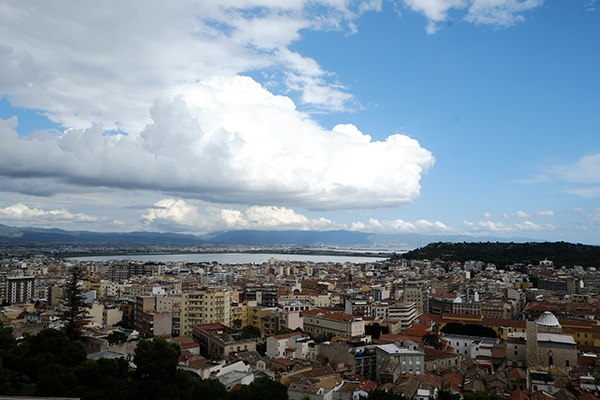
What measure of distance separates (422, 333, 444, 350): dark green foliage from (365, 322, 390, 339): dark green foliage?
2791 millimetres

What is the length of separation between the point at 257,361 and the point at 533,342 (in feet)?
40.6

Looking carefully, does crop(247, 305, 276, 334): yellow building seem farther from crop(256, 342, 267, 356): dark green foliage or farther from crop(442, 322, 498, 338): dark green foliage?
crop(442, 322, 498, 338): dark green foliage

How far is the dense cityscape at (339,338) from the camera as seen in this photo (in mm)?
17219

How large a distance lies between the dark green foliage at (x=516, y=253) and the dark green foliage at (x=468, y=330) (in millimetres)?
49768

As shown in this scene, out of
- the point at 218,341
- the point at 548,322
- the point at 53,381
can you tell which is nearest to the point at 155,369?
the point at 53,381

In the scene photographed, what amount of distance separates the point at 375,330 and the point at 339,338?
14.4 feet

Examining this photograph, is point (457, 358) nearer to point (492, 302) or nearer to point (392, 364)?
point (392, 364)

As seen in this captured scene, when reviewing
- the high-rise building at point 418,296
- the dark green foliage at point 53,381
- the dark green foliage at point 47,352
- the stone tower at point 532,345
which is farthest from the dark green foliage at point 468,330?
the dark green foliage at point 53,381

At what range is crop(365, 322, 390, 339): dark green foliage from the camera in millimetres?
27802

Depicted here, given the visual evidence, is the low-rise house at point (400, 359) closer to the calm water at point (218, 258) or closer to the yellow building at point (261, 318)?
the yellow building at point (261, 318)

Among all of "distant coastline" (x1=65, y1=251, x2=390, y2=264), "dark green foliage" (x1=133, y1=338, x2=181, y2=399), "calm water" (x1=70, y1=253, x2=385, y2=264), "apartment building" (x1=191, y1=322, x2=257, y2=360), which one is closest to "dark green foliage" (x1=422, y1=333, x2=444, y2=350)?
"apartment building" (x1=191, y1=322, x2=257, y2=360)

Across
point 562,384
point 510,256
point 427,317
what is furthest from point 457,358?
point 510,256

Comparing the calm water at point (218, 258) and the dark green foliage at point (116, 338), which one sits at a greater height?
the dark green foliage at point (116, 338)

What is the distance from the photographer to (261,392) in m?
13.5
